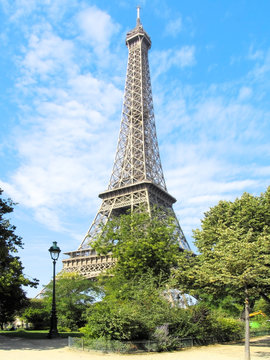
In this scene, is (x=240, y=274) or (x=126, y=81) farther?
(x=126, y=81)

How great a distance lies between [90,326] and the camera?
18.0 m

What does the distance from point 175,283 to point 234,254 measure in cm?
913

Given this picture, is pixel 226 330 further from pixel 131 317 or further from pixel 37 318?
pixel 37 318

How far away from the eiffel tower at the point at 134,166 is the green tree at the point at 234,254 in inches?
1021

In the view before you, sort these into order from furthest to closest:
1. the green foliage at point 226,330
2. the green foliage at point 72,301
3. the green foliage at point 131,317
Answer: the green foliage at point 72,301 < the green foliage at point 226,330 < the green foliage at point 131,317

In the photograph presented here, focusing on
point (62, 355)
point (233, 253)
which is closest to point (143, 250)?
point (233, 253)

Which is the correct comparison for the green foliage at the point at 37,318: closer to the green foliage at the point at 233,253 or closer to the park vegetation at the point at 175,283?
the park vegetation at the point at 175,283

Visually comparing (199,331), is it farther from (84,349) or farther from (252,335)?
(252,335)

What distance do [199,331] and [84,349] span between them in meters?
8.78

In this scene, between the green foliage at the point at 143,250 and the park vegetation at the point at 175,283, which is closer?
the park vegetation at the point at 175,283

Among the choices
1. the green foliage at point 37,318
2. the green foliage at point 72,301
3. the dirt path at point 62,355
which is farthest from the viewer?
the green foliage at point 37,318

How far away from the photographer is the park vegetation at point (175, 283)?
1652 centimetres

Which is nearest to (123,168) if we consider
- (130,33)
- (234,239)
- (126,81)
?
(126,81)

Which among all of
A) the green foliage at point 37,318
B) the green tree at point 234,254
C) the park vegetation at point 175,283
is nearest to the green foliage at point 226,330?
the park vegetation at point 175,283
